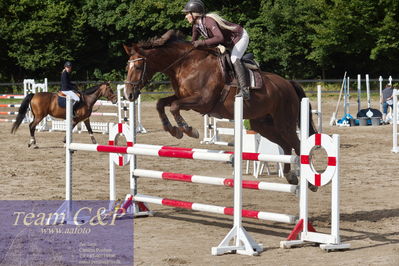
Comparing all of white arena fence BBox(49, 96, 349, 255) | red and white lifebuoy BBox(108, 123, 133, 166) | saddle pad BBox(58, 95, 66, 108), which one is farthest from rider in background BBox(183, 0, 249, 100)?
saddle pad BBox(58, 95, 66, 108)

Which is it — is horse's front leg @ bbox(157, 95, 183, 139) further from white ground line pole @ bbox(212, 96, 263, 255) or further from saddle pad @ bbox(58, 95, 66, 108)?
saddle pad @ bbox(58, 95, 66, 108)

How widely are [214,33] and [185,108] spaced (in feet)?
3.11

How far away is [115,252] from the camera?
20.9 ft

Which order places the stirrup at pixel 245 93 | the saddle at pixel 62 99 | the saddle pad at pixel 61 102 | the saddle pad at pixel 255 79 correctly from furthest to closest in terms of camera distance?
1. the saddle pad at pixel 61 102
2. the saddle at pixel 62 99
3. the saddle pad at pixel 255 79
4. the stirrup at pixel 245 93

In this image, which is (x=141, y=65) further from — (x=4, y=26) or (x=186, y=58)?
(x=4, y=26)

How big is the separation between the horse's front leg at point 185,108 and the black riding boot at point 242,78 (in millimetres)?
530

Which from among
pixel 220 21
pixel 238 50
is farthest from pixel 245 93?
pixel 220 21

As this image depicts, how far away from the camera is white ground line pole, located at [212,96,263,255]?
647cm

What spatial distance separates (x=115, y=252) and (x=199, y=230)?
1.46 metres

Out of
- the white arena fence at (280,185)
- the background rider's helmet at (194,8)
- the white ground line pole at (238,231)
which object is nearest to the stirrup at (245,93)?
the background rider's helmet at (194,8)

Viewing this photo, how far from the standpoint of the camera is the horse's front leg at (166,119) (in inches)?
316

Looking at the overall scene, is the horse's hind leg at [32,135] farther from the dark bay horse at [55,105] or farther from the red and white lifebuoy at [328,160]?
the red and white lifebuoy at [328,160]

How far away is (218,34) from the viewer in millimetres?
8406

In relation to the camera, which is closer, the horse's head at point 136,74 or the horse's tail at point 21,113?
the horse's head at point 136,74
